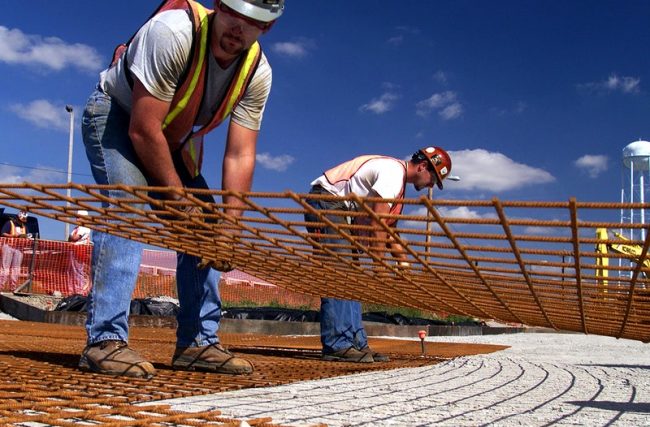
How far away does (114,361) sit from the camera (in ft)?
8.21

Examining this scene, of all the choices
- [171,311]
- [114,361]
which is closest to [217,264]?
[114,361]

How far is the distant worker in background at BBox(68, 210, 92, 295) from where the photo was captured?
12734mm

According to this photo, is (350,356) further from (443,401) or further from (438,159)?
(443,401)

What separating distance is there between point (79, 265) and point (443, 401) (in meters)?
11.8

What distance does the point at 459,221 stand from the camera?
66.8 inches

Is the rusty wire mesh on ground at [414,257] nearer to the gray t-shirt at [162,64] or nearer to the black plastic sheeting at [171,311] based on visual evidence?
the gray t-shirt at [162,64]

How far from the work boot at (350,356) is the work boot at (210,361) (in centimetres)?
132

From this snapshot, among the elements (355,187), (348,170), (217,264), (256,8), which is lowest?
(217,264)

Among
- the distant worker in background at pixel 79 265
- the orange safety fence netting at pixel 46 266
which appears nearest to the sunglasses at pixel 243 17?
the orange safety fence netting at pixel 46 266

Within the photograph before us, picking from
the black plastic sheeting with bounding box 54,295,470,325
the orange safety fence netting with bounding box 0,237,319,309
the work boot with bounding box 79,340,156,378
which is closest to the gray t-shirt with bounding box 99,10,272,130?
the work boot with bounding box 79,340,156,378

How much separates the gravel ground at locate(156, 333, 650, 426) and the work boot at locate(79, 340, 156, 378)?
0.42 meters

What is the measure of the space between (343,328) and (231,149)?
166 cm

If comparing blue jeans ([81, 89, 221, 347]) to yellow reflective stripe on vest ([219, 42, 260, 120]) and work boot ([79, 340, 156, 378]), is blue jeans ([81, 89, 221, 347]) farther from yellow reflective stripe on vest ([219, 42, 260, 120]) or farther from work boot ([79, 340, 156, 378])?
yellow reflective stripe on vest ([219, 42, 260, 120])

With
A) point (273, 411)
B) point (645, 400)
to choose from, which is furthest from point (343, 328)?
point (273, 411)
